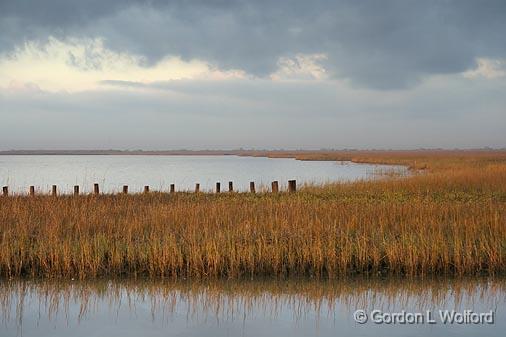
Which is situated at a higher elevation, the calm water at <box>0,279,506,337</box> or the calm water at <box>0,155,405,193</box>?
the calm water at <box>0,155,405,193</box>

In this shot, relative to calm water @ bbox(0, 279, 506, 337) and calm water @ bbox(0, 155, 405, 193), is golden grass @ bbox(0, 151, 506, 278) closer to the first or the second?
calm water @ bbox(0, 279, 506, 337)

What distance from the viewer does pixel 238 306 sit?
849 cm

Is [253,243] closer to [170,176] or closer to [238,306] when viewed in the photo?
[238,306]

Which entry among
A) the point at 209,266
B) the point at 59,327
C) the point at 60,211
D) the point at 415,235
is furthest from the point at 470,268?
the point at 60,211

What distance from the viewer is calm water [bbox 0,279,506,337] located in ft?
24.3

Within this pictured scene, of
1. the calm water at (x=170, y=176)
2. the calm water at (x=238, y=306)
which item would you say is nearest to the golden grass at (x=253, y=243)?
the calm water at (x=238, y=306)

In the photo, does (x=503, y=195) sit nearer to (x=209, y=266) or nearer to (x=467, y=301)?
(x=467, y=301)

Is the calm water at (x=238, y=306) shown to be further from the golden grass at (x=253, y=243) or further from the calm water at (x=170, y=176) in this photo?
the calm water at (x=170, y=176)

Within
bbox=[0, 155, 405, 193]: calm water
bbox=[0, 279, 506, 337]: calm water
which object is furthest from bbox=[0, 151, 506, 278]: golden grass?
bbox=[0, 155, 405, 193]: calm water

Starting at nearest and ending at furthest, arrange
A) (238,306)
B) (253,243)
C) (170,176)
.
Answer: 1. (238,306)
2. (253,243)
3. (170,176)

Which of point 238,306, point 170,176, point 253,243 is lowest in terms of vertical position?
point 238,306

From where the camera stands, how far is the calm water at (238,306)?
7.42 meters

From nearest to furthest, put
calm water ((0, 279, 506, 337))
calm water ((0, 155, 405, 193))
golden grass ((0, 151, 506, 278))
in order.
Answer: calm water ((0, 279, 506, 337)) → golden grass ((0, 151, 506, 278)) → calm water ((0, 155, 405, 193))

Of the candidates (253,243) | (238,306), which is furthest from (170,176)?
(238,306)
